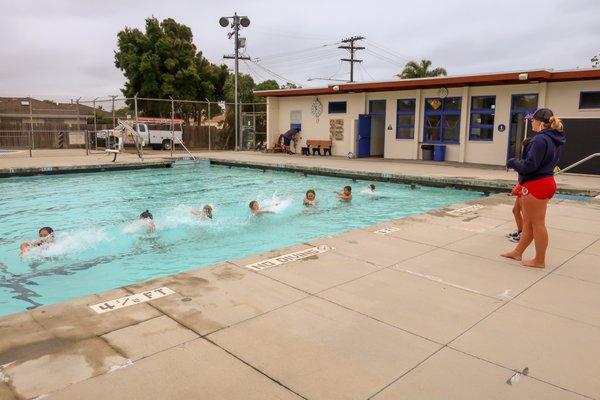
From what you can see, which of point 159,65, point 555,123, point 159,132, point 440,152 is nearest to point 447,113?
point 440,152

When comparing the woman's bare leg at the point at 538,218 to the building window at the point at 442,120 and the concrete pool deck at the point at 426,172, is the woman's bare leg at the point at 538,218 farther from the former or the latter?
the building window at the point at 442,120

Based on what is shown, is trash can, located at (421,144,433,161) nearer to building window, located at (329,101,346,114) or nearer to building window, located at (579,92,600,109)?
building window, located at (329,101,346,114)

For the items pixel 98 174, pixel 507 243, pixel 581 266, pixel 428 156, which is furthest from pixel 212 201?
pixel 428 156

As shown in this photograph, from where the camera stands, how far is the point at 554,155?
15.9 feet

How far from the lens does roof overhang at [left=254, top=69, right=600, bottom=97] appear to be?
52.1ft

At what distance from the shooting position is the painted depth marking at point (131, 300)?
384cm

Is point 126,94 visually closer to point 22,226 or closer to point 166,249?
point 22,226

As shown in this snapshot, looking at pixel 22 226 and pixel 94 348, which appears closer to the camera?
pixel 94 348

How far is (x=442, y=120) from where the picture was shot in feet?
67.0

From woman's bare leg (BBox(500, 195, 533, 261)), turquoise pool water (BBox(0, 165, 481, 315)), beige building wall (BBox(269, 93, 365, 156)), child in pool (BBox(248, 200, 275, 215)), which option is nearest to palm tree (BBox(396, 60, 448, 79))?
beige building wall (BBox(269, 93, 365, 156))

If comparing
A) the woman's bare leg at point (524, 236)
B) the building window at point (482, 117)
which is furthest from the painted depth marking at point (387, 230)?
the building window at point (482, 117)

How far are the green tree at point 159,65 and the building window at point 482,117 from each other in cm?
1932

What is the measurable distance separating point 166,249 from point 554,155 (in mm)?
6067

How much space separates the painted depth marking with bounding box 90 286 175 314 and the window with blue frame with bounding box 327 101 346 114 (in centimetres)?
2061
